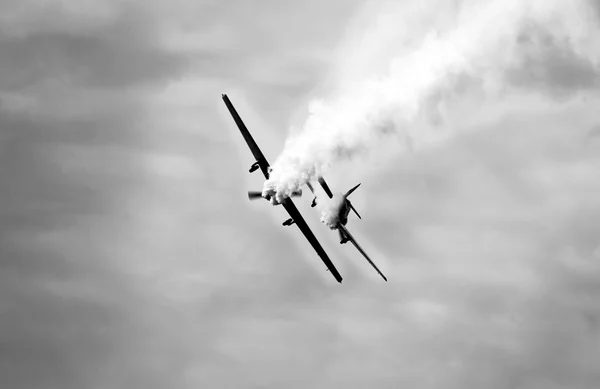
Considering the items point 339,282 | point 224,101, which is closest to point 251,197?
point 224,101

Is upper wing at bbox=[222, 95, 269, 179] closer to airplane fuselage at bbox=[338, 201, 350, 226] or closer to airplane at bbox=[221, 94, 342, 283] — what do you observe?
airplane at bbox=[221, 94, 342, 283]

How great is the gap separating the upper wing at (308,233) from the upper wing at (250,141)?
4443 mm

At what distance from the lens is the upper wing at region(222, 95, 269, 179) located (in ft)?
283

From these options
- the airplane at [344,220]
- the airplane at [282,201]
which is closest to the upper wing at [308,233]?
the airplane at [282,201]

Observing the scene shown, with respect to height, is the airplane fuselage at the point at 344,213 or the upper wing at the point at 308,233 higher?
the upper wing at the point at 308,233

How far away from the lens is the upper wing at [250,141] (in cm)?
8625

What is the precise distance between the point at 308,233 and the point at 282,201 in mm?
17979

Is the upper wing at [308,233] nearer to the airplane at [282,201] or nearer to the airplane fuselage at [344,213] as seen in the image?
the airplane at [282,201]

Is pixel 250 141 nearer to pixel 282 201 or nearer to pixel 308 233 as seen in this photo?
pixel 282 201

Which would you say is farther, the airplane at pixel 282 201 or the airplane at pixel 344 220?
the airplane at pixel 344 220

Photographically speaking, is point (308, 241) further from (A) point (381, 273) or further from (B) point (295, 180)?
(B) point (295, 180)

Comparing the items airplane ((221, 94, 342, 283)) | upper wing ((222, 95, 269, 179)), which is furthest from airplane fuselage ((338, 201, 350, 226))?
upper wing ((222, 95, 269, 179))

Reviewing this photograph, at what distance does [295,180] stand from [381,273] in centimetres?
1924

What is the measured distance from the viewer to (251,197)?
267 feet
